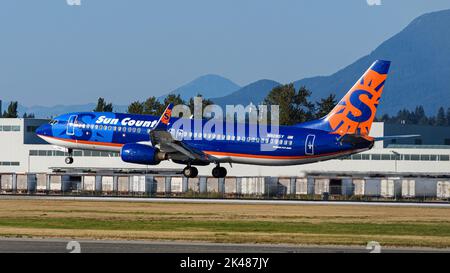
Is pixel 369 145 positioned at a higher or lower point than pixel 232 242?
higher

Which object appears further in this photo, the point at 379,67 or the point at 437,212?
the point at 379,67

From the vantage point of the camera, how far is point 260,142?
91750 millimetres

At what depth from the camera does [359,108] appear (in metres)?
92.9

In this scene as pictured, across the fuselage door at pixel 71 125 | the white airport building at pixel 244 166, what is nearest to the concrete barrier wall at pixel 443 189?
the white airport building at pixel 244 166

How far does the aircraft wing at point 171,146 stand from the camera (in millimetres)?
91125

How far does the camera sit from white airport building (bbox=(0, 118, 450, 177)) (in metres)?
124

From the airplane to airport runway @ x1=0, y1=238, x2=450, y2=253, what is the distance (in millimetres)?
40436

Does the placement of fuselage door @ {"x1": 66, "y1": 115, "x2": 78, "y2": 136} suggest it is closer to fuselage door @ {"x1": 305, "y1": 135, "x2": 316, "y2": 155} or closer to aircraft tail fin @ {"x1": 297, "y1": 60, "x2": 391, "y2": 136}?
aircraft tail fin @ {"x1": 297, "y1": 60, "x2": 391, "y2": 136}

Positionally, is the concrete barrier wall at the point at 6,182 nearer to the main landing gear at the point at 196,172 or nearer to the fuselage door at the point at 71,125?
the fuselage door at the point at 71,125

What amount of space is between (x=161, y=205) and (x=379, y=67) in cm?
2537

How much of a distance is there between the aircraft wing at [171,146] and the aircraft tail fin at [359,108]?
10135mm
